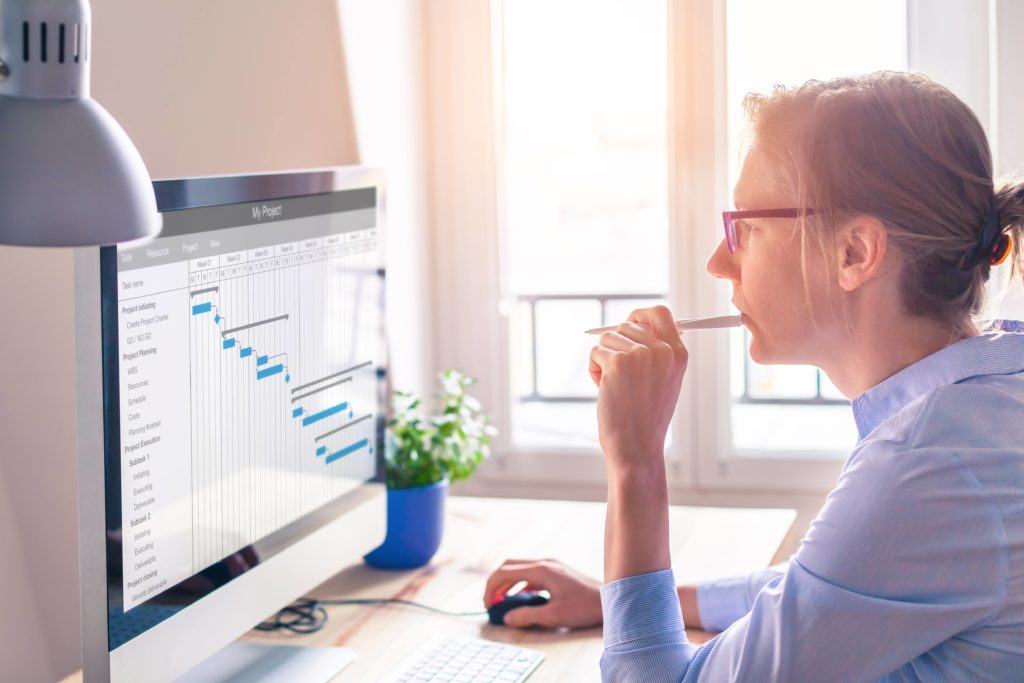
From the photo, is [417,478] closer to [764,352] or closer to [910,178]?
[764,352]

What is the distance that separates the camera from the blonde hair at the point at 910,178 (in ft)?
3.42

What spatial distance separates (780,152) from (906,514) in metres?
0.39

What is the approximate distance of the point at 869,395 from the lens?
112cm

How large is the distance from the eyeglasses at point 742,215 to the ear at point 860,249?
4cm

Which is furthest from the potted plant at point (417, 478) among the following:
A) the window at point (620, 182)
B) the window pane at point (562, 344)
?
the window pane at point (562, 344)

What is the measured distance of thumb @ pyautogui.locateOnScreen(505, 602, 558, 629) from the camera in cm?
141

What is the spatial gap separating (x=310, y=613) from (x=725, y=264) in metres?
0.70

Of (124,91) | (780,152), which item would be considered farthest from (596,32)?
(780,152)

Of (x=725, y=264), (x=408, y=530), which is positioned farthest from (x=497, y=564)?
(x=725, y=264)

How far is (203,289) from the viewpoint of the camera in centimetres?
112

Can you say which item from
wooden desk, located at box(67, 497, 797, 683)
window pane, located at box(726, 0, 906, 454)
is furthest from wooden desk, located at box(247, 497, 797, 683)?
window pane, located at box(726, 0, 906, 454)

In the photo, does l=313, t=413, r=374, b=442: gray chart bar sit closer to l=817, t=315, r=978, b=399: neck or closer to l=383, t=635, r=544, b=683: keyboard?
l=383, t=635, r=544, b=683: keyboard

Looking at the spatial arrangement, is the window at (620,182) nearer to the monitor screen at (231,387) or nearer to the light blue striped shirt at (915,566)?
the monitor screen at (231,387)

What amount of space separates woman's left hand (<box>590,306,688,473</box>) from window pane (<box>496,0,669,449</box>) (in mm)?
1478
